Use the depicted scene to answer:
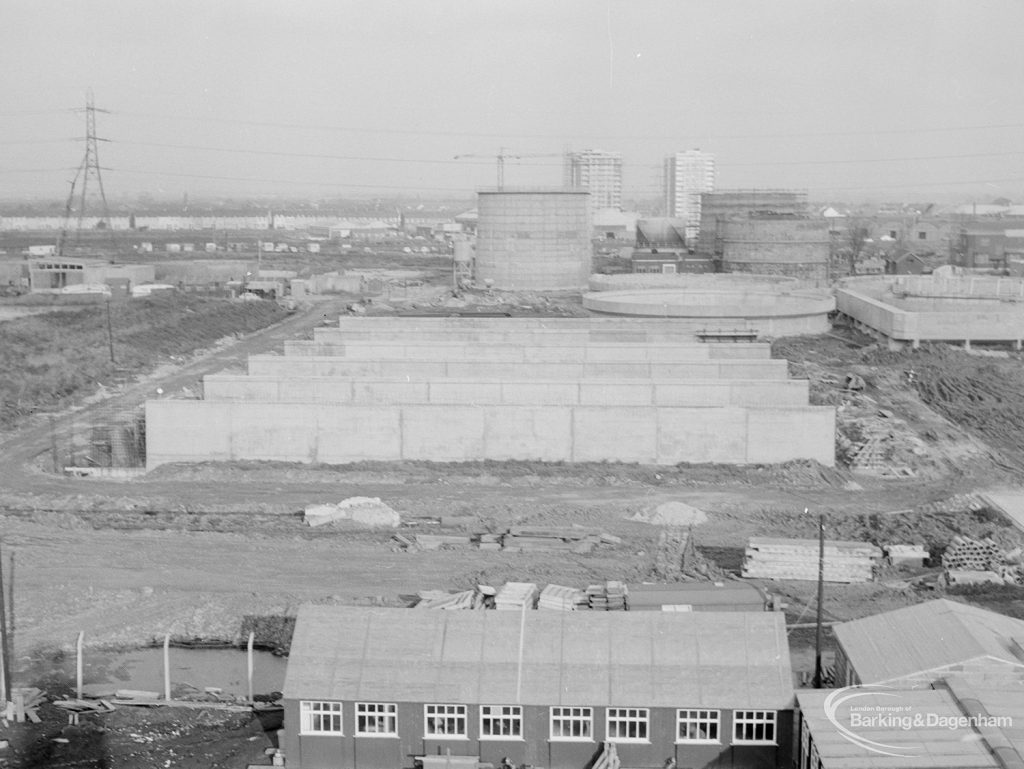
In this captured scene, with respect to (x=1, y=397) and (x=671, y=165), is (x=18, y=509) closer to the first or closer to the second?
(x=1, y=397)

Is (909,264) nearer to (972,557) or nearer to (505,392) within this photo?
(505,392)

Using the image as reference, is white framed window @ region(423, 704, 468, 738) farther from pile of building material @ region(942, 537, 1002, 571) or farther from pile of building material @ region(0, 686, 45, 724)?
pile of building material @ region(942, 537, 1002, 571)

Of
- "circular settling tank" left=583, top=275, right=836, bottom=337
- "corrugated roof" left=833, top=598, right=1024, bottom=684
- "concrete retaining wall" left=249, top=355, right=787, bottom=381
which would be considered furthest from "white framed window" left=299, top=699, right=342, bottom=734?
"circular settling tank" left=583, top=275, right=836, bottom=337

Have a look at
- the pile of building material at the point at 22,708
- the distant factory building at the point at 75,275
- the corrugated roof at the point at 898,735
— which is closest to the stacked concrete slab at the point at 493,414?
the pile of building material at the point at 22,708

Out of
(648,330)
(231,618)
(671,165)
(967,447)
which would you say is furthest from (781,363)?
(671,165)

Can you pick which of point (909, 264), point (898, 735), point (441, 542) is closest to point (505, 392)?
point (441, 542)

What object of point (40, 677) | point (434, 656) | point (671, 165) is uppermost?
point (671, 165)

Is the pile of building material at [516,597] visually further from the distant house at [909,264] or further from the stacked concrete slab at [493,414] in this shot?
the distant house at [909,264]

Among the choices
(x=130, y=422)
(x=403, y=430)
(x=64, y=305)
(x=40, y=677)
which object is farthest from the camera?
(x=64, y=305)
